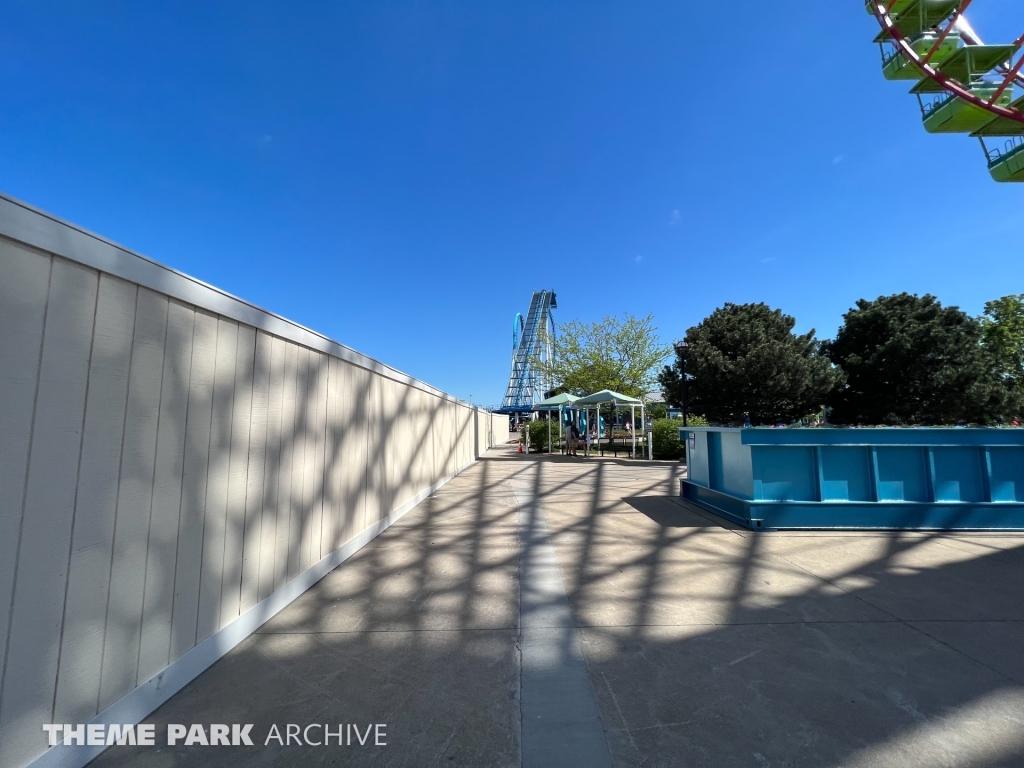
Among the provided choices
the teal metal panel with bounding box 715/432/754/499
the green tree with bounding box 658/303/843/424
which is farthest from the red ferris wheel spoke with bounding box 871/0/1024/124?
the teal metal panel with bounding box 715/432/754/499

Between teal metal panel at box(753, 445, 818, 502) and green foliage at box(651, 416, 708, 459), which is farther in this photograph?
green foliage at box(651, 416, 708, 459)

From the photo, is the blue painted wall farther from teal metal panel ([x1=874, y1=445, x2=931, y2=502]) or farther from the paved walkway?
the paved walkway

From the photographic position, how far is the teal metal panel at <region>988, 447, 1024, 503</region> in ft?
16.5

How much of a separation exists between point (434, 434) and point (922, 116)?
68.0 feet

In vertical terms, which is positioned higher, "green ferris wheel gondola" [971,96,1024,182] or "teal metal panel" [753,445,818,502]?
"green ferris wheel gondola" [971,96,1024,182]

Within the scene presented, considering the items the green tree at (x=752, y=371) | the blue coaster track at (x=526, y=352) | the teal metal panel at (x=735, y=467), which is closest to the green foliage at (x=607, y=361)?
the green tree at (x=752, y=371)

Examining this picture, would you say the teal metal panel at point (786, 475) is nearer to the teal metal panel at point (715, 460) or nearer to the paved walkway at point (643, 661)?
the paved walkway at point (643, 661)

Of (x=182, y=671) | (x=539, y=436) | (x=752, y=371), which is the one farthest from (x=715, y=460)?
(x=539, y=436)

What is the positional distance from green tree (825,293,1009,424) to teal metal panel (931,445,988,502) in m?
16.3

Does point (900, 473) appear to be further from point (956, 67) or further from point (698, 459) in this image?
point (956, 67)

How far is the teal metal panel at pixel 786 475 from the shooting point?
5.18 m

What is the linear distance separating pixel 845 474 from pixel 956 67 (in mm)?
17972

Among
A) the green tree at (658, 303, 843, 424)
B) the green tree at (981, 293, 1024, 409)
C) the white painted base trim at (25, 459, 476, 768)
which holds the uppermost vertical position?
the green tree at (981, 293, 1024, 409)

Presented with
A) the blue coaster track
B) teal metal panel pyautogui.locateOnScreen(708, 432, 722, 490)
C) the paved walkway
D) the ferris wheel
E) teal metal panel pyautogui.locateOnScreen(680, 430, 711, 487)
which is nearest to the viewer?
the paved walkway
